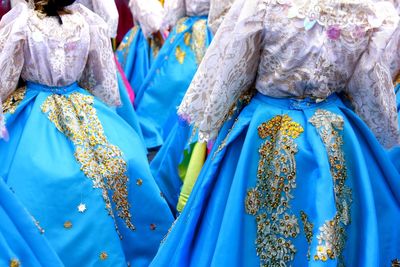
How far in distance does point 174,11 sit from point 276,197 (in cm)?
228

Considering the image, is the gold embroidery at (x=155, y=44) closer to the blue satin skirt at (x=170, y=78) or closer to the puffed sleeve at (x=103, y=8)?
the blue satin skirt at (x=170, y=78)

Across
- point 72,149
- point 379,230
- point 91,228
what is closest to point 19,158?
point 72,149

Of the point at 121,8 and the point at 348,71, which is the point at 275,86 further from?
the point at 121,8

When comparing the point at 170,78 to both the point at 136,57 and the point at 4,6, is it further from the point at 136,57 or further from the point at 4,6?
the point at 4,6

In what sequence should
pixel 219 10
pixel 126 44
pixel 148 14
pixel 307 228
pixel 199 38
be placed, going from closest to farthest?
1. pixel 307 228
2. pixel 219 10
3. pixel 199 38
4. pixel 148 14
5. pixel 126 44

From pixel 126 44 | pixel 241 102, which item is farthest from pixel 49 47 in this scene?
pixel 126 44

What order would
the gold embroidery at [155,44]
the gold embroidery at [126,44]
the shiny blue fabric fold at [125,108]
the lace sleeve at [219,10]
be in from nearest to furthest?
1. the shiny blue fabric fold at [125,108]
2. the lace sleeve at [219,10]
3. the gold embroidery at [155,44]
4. the gold embroidery at [126,44]

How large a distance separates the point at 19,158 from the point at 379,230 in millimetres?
1324

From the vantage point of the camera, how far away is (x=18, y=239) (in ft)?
5.17

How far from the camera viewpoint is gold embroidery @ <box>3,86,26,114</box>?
7.61ft

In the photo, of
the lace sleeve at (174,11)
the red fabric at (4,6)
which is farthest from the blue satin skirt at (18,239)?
the lace sleeve at (174,11)

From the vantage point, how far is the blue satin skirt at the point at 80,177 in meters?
2.23

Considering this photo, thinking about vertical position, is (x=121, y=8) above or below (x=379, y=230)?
below

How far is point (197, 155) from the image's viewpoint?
2.69 meters
